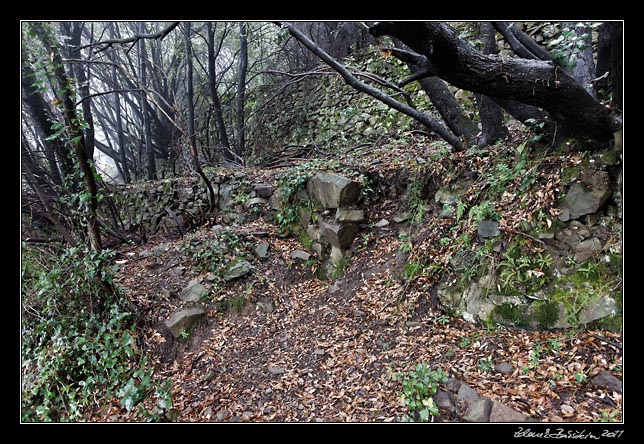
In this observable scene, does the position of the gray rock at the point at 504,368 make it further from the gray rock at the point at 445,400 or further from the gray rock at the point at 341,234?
the gray rock at the point at 341,234

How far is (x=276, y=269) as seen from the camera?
15.2 feet

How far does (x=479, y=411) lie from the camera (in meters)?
2.16

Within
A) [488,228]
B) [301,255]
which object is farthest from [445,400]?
[301,255]

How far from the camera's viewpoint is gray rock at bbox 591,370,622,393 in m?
2.09

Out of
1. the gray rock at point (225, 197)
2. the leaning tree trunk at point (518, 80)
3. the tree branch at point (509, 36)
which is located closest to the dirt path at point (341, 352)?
the leaning tree trunk at point (518, 80)

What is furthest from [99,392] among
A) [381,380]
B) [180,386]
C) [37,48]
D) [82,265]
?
[37,48]

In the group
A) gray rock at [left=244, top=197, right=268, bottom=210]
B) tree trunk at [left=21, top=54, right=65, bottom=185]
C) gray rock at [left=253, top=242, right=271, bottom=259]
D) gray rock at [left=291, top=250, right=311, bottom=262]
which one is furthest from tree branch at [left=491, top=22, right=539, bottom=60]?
tree trunk at [left=21, top=54, right=65, bottom=185]

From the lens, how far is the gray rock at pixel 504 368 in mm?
Result: 2389

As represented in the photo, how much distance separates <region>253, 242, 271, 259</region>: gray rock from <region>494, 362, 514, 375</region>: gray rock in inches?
128

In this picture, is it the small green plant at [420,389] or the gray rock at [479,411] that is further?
the small green plant at [420,389]

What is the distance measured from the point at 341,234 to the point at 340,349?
1.67m

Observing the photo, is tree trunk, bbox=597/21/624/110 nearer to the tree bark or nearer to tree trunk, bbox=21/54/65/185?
the tree bark

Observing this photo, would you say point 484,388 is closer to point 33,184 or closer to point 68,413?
point 68,413

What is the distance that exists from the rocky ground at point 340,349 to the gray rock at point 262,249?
0.44ft
